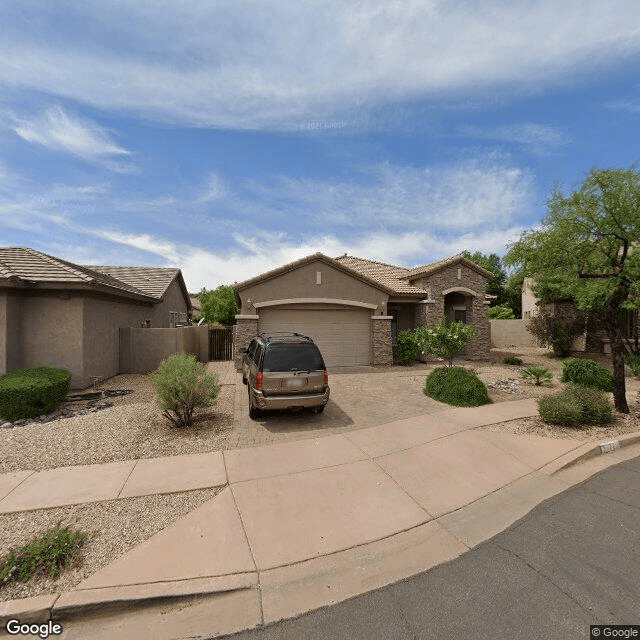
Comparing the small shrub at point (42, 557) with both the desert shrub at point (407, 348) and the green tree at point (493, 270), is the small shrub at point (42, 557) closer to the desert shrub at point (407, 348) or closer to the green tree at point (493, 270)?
the desert shrub at point (407, 348)

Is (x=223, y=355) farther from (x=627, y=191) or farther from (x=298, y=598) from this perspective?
(x=627, y=191)

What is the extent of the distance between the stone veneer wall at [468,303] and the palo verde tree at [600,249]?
8180mm

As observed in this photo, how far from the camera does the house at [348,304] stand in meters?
13.8

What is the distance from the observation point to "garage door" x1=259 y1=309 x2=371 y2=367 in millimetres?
14203

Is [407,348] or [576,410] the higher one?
[407,348]

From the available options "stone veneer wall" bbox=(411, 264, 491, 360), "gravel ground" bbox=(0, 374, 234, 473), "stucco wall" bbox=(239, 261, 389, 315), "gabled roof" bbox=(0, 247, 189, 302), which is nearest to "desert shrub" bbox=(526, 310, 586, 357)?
"stone veneer wall" bbox=(411, 264, 491, 360)

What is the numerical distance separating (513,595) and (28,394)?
1002 centimetres

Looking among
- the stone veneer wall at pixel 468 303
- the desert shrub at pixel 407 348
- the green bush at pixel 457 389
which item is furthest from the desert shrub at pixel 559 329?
the green bush at pixel 457 389

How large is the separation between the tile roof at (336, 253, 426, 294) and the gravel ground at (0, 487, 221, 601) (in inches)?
542

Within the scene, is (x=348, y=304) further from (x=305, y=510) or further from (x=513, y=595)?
(x=513, y=595)

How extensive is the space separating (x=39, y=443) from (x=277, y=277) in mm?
9502

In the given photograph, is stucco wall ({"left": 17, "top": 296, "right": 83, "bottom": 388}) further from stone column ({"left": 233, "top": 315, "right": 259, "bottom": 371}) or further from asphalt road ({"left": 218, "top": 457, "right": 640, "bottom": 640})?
asphalt road ({"left": 218, "top": 457, "right": 640, "bottom": 640})

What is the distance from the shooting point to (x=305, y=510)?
4.25 m

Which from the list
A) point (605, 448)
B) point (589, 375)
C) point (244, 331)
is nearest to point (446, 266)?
point (589, 375)
